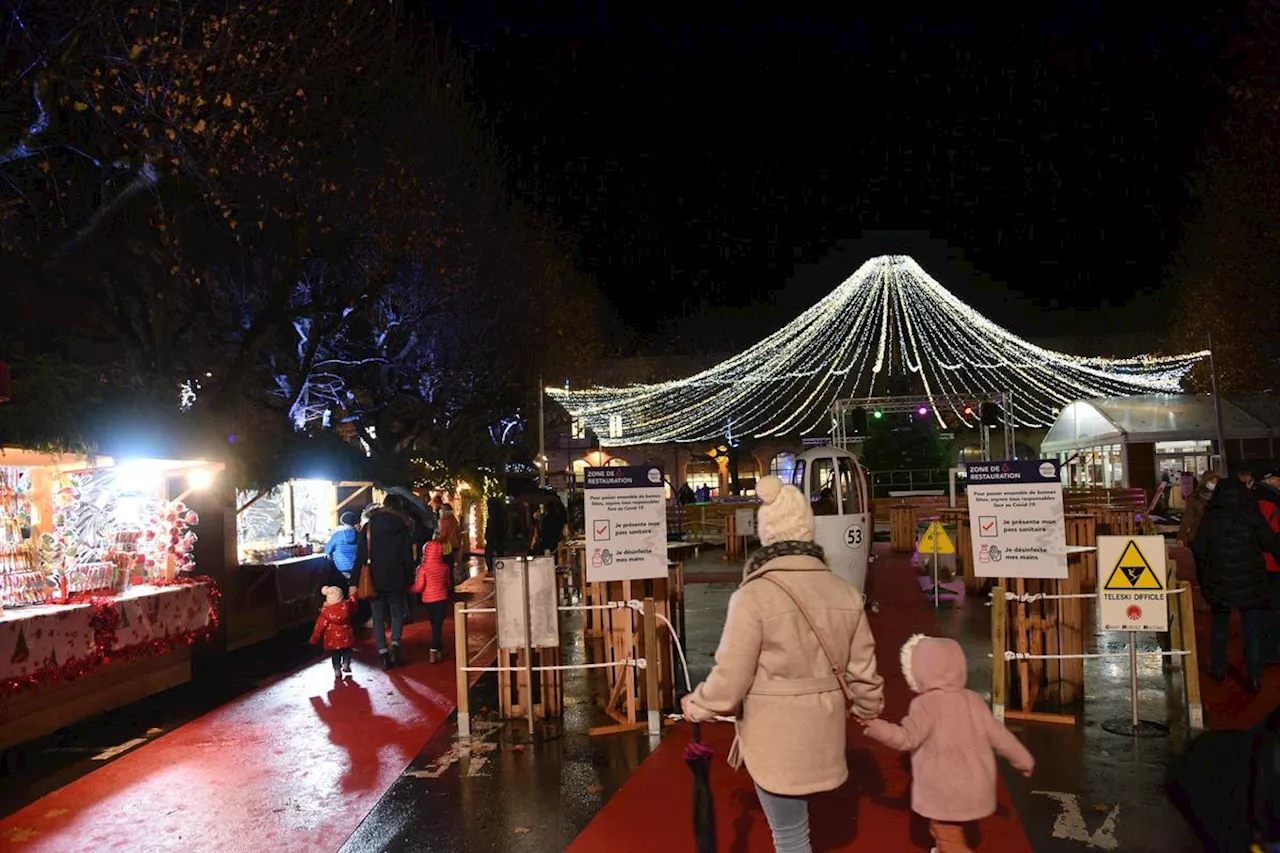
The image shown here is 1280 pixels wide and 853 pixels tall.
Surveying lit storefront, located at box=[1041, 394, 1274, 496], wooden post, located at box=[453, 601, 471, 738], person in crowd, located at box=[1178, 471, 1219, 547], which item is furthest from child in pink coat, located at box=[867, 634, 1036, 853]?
lit storefront, located at box=[1041, 394, 1274, 496]

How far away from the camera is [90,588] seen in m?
9.05

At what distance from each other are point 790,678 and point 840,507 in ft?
29.5

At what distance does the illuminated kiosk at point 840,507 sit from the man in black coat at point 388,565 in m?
4.84

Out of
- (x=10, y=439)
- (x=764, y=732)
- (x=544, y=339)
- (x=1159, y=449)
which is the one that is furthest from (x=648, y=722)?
(x=1159, y=449)

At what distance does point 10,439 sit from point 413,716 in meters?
4.28

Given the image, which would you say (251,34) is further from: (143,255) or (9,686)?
(9,686)

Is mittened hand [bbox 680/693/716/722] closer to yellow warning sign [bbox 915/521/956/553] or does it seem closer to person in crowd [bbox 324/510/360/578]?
person in crowd [bbox 324/510/360/578]

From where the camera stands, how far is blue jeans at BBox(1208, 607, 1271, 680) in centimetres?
790

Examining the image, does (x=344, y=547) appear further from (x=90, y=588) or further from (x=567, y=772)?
(x=567, y=772)

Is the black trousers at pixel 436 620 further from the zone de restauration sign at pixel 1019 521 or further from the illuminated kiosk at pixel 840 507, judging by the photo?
the zone de restauration sign at pixel 1019 521

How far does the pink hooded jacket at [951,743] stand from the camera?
3814mm

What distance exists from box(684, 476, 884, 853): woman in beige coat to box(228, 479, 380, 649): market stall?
10056 mm

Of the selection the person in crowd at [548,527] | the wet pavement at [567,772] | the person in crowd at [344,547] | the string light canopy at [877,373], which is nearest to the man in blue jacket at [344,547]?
the person in crowd at [344,547]

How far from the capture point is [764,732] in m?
3.54
